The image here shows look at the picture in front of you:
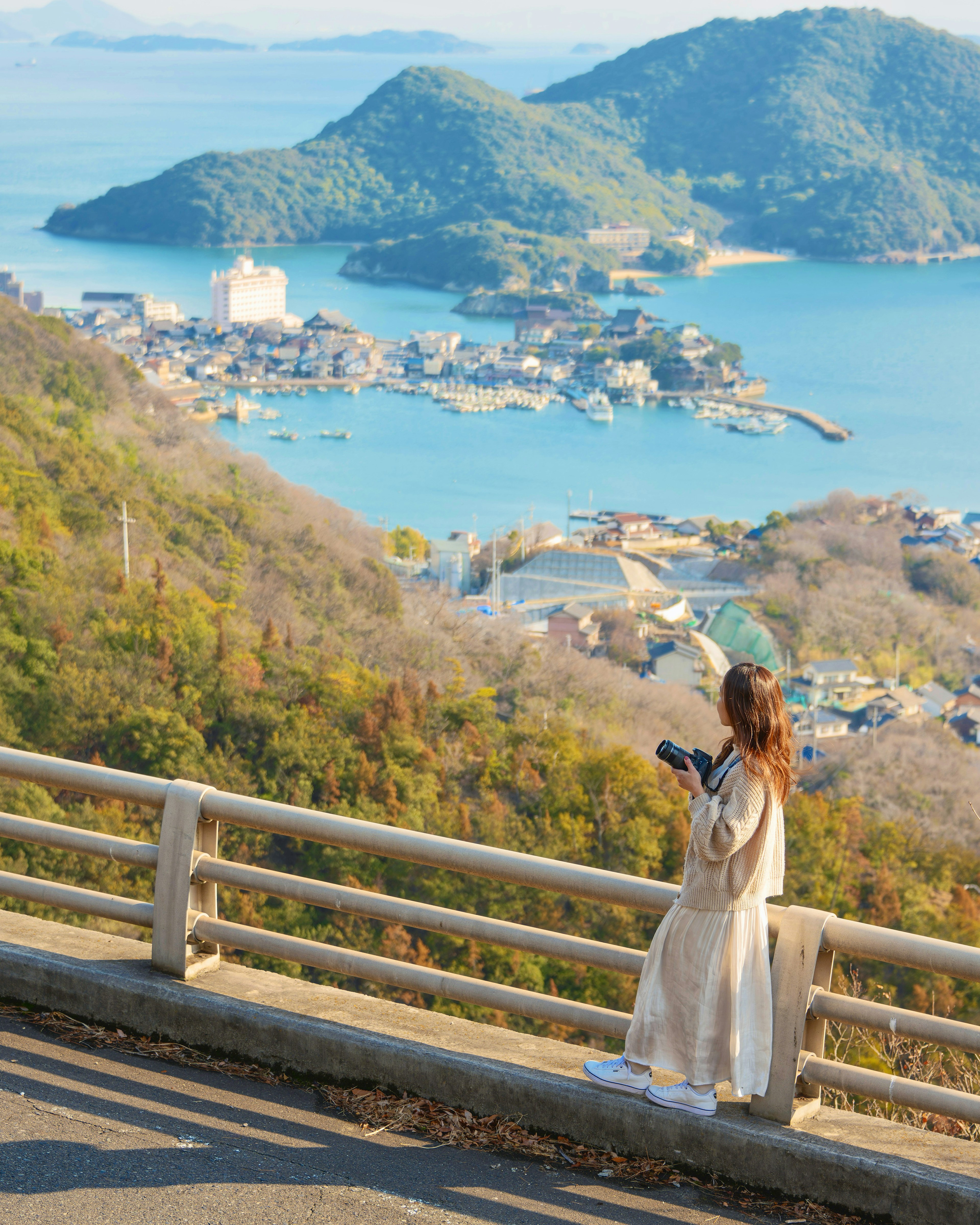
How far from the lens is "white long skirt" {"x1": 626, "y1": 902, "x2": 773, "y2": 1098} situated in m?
2.40

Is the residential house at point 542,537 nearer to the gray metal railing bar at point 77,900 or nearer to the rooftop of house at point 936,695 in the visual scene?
the rooftop of house at point 936,695

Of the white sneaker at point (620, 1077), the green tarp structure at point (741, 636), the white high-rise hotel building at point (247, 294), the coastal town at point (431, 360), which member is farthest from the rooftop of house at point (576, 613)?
the white high-rise hotel building at point (247, 294)

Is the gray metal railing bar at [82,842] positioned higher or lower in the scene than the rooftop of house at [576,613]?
higher

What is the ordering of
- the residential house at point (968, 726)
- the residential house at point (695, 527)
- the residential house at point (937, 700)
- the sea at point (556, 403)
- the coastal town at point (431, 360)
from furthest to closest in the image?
the coastal town at point (431, 360)
the sea at point (556, 403)
the residential house at point (695, 527)
the residential house at point (937, 700)
the residential house at point (968, 726)

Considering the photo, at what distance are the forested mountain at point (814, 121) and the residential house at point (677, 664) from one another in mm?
108957

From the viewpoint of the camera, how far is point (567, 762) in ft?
77.7

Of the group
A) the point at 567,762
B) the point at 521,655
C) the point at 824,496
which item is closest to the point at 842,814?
the point at 567,762

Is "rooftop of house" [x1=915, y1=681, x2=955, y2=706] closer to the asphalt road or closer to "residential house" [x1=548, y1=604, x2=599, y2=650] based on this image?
"residential house" [x1=548, y1=604, x2=599, y2=650]

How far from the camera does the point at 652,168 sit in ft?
531

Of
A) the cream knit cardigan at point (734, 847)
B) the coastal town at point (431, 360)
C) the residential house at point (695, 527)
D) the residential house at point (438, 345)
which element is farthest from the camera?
the residential house at point (438, 345)

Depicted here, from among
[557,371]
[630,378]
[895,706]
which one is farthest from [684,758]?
[557,371]

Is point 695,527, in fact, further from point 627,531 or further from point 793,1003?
point 793,1003

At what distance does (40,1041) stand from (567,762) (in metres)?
21.0

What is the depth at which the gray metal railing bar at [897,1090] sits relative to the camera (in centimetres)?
233
